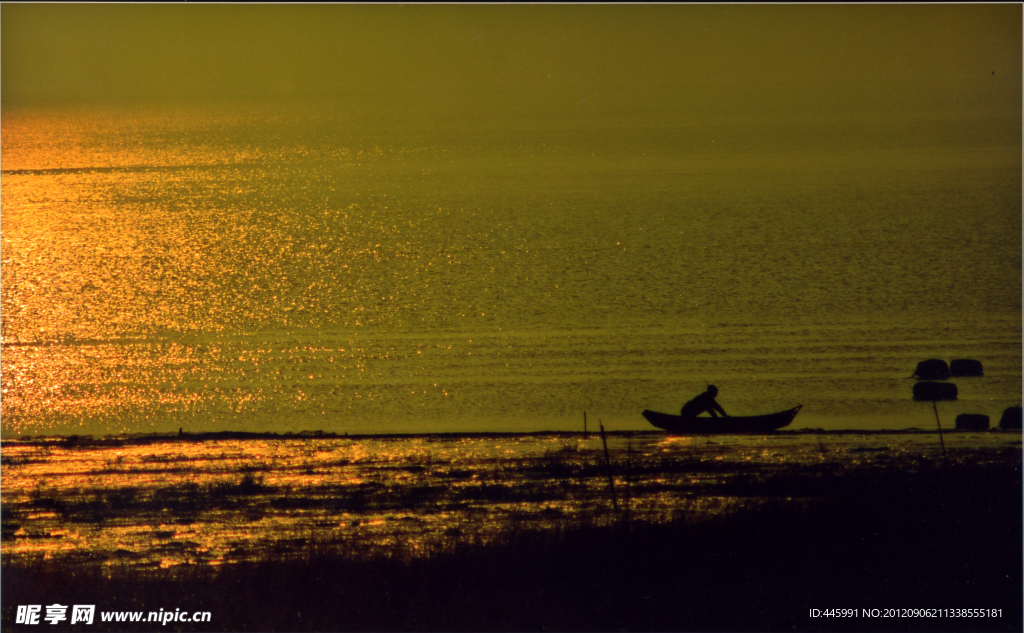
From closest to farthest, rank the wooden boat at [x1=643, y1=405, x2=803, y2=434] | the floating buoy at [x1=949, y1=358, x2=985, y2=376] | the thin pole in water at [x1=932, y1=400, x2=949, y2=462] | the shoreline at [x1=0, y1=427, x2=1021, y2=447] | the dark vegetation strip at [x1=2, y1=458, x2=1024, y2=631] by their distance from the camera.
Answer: the dark vegetation strip at [x1=2, y1=458, x2=1024, y2=631], the thin pole in water at [x1=932, y1=400, x2=949, y2=462], the shoreline at [x1=0, y1=427, x2=1021, y2=447], the wooden boat at [x1=643, y1=405, x2=803, y2=434], the floating buoy at [x1=949, y1=358, x2=985, y2=376]

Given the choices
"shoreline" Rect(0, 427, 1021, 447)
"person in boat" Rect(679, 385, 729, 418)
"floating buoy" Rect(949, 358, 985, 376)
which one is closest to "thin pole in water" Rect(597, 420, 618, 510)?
"shoreline" Rect(0, 427, 1021, 447)

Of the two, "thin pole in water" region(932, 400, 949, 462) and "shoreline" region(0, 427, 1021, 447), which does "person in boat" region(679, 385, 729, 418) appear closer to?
"shoreline" region(0, 427, 1021, 447)

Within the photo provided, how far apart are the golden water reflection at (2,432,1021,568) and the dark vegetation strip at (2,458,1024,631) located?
12.9 inches

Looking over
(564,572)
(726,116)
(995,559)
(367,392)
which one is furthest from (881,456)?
(726,116)

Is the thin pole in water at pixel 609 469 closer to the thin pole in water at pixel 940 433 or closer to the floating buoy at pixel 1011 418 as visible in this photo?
the thin pole in water at pixel 940 433

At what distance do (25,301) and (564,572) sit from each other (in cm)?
760

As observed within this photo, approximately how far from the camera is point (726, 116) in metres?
12.9

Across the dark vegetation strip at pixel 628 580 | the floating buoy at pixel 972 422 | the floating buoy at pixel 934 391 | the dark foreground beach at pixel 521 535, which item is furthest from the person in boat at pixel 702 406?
the dark vegetation strip at pixel 628 580

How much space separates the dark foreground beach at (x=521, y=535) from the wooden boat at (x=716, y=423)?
44 cm

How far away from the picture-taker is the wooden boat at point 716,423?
870 centimetres

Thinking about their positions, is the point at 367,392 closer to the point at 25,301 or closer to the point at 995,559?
the point at 25,301

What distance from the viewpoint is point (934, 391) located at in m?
10.0

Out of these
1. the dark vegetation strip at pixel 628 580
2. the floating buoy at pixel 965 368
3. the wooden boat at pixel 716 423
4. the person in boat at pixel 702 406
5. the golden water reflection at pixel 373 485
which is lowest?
the dark vegetation strip at pixel 628 580

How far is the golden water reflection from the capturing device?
612cm
